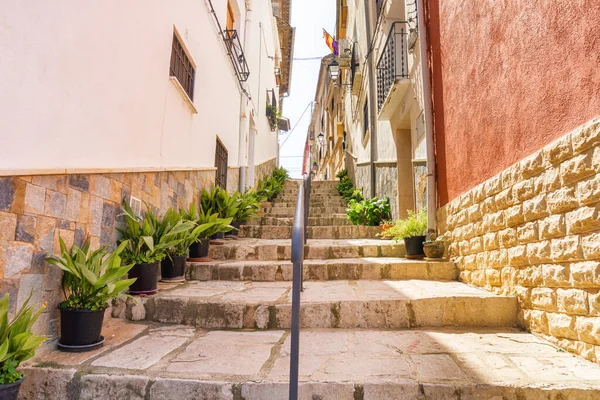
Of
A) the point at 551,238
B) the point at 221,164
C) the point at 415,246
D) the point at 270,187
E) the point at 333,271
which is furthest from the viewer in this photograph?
the point at 270,187

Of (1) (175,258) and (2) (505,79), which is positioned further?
(1) (175,258)

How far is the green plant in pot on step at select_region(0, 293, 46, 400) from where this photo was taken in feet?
5.23

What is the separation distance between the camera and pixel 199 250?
420cm

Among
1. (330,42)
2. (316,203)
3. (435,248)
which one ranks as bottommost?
(435,248)

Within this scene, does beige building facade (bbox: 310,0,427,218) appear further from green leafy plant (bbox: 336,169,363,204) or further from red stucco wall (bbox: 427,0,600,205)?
red stucco wall (bbox: 427,0,600,205)

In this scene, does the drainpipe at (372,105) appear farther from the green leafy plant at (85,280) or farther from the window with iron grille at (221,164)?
the green leafy plant at (85,280)

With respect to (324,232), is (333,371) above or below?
below

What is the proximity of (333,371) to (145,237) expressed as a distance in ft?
6.33

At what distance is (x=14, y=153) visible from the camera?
2.00 metres

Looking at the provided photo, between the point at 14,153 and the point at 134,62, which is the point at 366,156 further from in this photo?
the point at 14,153

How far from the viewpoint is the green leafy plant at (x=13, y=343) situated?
1617 millimetres

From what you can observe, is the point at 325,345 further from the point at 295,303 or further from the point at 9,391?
the point at 9,391

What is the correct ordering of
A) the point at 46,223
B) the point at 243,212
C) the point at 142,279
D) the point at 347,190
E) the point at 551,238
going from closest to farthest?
the point at 551,238 < the point at 46,223 < the point at 142,279 < the point at 243,212 < the point at 347,190

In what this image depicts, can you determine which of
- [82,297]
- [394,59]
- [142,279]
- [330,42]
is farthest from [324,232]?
[330,42]
